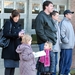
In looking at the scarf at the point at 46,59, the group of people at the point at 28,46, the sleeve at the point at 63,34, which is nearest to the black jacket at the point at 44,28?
the group of people at the point at 28,46

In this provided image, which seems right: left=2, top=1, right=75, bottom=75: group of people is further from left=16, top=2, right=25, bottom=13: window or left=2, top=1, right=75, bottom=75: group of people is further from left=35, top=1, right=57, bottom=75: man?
left=16, top=2, right=25, bottom=13: window

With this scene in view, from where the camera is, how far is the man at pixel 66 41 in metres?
8.29

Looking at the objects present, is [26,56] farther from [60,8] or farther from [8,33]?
[60,8]

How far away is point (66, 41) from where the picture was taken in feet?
27.2

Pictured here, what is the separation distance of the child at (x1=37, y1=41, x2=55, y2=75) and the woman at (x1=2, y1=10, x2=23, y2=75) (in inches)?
25.2

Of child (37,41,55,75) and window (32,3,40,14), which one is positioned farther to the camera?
window (32,3,40,14)

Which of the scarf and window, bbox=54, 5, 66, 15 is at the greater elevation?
window, bbox=54, 5, 66, 15

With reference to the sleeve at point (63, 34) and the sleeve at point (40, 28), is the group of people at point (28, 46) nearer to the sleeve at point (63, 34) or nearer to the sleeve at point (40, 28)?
the sleeve at point (40, 28)

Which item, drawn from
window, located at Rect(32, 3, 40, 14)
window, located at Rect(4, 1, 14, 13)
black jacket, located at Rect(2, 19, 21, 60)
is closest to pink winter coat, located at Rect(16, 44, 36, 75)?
A: black jacket, located at Rect(2, 19, 21, 60)

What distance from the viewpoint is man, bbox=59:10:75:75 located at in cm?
829

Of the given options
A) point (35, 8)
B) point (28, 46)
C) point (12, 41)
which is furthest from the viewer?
point (35, 8)

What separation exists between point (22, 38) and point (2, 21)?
9.03ft

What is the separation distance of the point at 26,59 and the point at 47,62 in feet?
2.95

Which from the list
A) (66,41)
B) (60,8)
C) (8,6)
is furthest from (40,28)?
(60,8)
